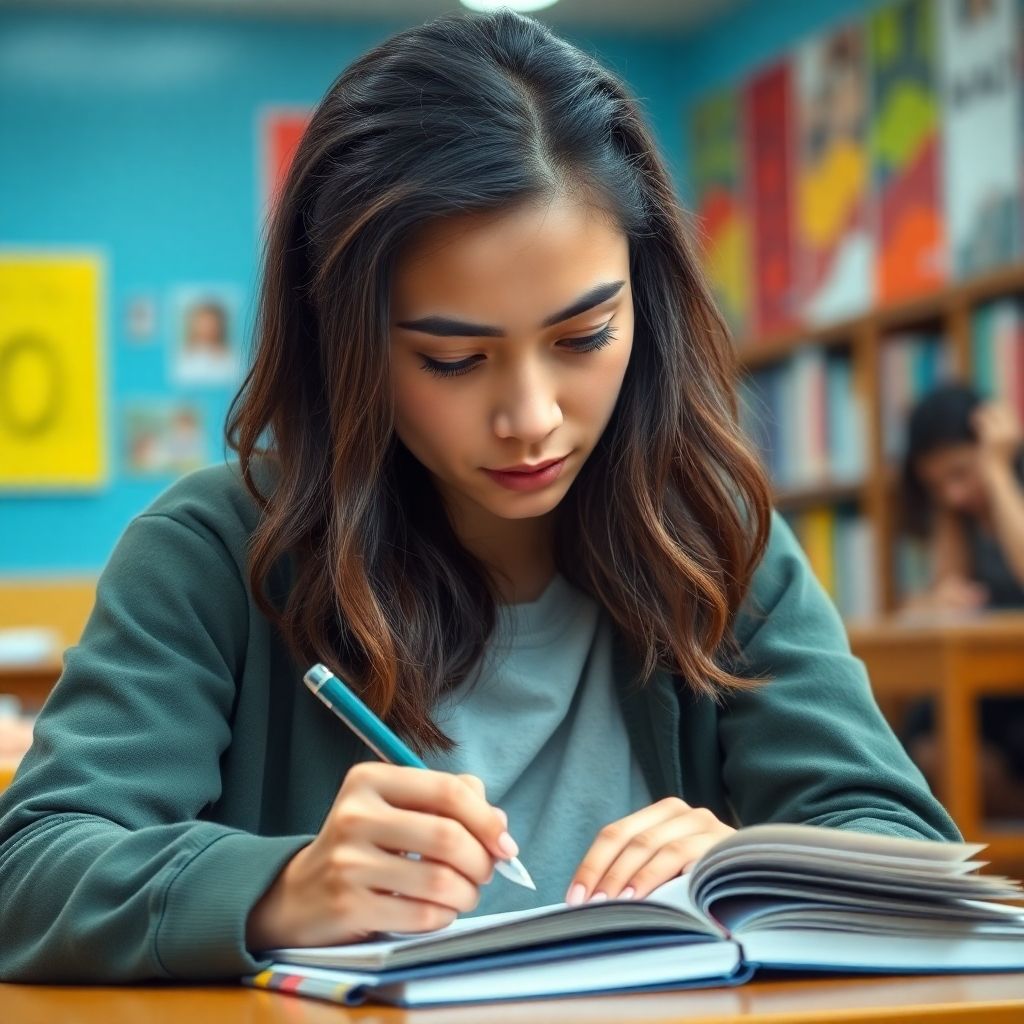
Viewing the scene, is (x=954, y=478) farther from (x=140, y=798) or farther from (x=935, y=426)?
(x=140, y=798)

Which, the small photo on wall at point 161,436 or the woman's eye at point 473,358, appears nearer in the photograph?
the woman's eye at point 473,358

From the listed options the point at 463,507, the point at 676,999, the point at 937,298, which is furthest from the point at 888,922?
the point at 937,298

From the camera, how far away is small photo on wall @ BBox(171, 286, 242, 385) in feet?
19.0

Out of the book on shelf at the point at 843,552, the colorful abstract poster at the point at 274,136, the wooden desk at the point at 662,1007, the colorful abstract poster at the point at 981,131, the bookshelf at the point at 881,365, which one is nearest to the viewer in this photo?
the wooden desk at the point at 662,1007

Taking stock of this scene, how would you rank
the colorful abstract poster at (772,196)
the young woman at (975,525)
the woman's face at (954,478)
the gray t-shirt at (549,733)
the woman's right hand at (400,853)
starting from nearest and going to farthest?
the woman's right hand at (400,853), the gray t-shirt at (549,733), the young woman at (975,525), the woman's face at (954,478), the colorful abstract poster at (772,196)

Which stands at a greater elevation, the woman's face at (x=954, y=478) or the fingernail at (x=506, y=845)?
the woman's face at (x=954, y=478)

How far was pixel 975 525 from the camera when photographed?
4.39m

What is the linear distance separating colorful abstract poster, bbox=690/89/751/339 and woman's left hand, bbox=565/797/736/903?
197 inches

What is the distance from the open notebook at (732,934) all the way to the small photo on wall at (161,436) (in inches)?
199

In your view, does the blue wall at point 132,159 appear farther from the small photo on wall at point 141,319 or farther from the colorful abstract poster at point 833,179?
the colorful abstract poster at point 833,179

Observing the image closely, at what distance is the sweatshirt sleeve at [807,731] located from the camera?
104 centimetres

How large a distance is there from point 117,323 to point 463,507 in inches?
189

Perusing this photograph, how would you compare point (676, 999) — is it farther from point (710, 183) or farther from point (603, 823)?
point (710, 183)

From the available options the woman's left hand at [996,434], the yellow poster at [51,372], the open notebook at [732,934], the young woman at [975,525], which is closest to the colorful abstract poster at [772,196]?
the young woman at [975,525]
